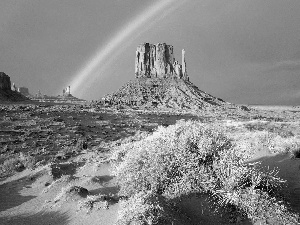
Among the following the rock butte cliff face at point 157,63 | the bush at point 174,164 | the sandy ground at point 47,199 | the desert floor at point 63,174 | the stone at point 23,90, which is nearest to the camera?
the sandy ground at point 47,199

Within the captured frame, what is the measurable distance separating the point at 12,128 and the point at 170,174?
25134mm

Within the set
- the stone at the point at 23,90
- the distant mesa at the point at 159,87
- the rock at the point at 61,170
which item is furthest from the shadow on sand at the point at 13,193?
the stone at the point at 23,90

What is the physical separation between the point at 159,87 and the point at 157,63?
26.0 metres

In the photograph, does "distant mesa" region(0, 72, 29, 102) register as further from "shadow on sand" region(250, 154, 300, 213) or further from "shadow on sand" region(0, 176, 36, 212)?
"shadow on sand" region(250, 154, 300, 213)

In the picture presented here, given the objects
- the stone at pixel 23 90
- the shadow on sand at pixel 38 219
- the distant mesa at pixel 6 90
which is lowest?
the shadow on sand at pixel 38 219

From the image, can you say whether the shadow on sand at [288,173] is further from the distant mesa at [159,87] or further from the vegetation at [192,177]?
the distant mesa at [159,87]

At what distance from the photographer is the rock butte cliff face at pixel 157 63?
136 metres

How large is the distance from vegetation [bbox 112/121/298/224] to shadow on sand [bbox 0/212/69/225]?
9.43 ft

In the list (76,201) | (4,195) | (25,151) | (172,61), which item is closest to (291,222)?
(76,201)

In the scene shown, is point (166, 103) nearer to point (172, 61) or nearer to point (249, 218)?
point (172, 61)

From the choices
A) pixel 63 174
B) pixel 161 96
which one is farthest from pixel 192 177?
pixel 161 96

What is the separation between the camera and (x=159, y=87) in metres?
119

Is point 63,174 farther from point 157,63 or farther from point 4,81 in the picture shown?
point 157,63

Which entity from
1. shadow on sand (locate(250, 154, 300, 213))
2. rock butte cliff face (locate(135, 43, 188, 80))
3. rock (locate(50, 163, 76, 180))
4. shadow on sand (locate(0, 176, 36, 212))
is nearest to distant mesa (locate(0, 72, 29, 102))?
rock (locate(50, 163, 76, 180))
